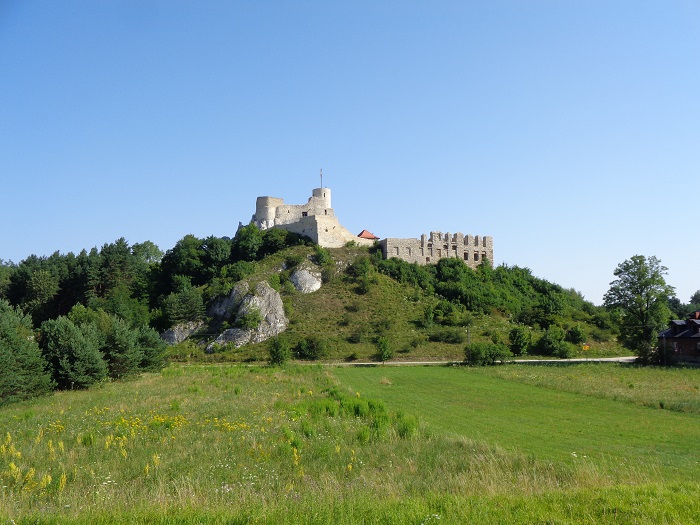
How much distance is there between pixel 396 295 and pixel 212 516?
61253mm

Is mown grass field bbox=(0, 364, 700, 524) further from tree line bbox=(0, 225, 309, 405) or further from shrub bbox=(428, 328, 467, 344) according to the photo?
shrub bbox=(428, 328, 467, 344)

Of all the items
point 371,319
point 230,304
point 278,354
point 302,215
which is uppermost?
point 302,215

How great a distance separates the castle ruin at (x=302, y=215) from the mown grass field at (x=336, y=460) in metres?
52.1

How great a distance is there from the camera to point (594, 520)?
780cm

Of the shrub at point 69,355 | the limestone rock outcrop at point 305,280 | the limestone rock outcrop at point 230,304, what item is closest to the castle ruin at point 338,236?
the limestone rock outcrop at point 305,280

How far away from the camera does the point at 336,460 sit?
1301 cm

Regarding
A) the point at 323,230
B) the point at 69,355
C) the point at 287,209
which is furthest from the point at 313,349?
the point at 287,209

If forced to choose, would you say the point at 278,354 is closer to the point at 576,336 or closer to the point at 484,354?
the point at 484,354

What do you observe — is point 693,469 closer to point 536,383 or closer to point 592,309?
point 536,383

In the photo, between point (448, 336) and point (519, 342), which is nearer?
point (519, 342)

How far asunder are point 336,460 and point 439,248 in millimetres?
68011

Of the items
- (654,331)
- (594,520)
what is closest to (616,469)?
(594,520)

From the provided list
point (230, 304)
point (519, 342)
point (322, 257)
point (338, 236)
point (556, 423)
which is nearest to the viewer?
point (556, 423)

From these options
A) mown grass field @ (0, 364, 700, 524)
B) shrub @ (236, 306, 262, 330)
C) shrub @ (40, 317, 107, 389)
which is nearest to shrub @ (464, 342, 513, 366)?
mown grass field @ (0, 364, 700, 524)
